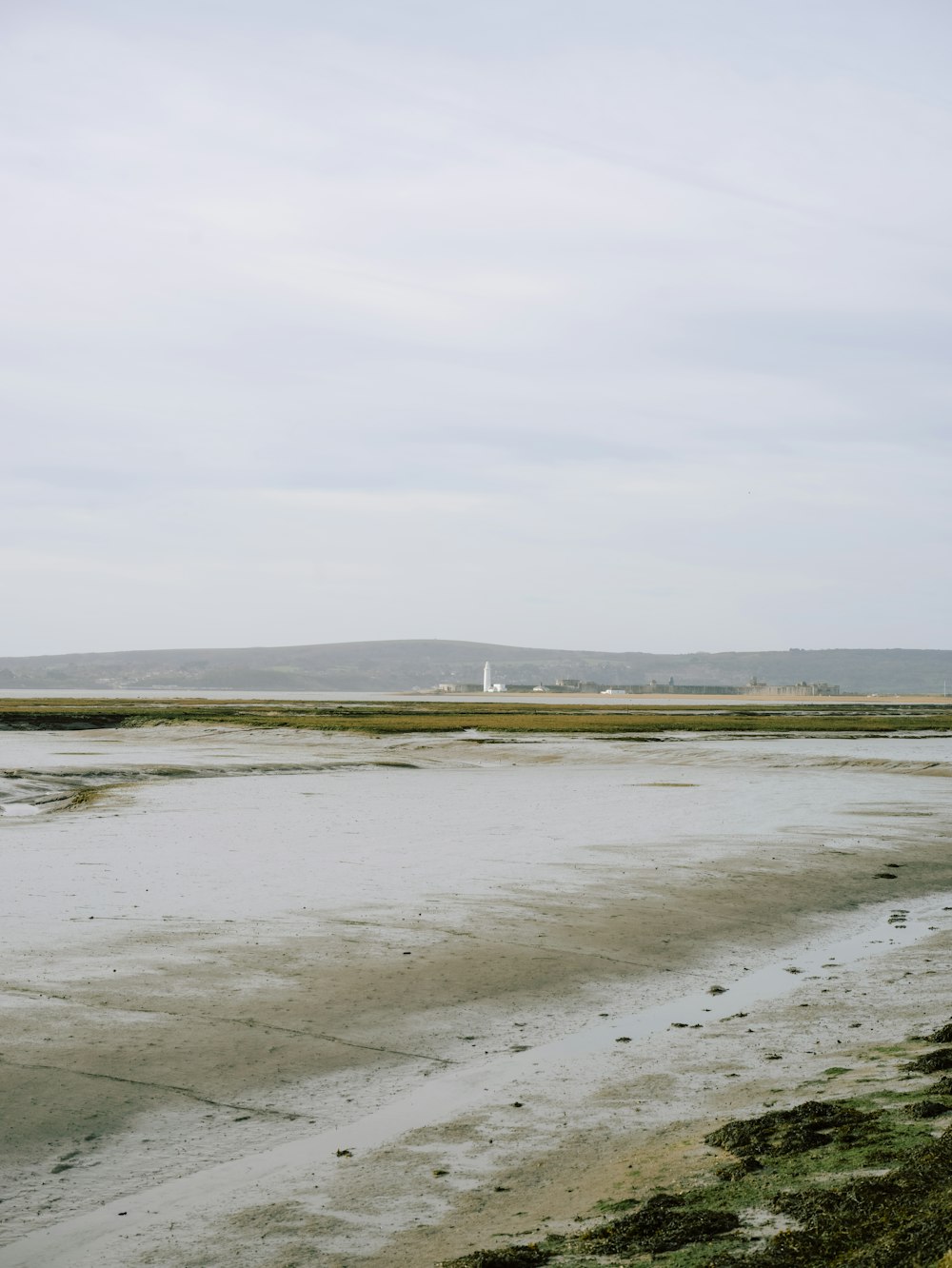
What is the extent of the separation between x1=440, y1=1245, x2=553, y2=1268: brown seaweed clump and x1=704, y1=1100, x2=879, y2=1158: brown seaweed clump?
68.8 inches

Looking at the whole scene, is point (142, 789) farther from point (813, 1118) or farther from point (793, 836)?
point (813, 1118)

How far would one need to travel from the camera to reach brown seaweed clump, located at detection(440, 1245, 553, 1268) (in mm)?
5832

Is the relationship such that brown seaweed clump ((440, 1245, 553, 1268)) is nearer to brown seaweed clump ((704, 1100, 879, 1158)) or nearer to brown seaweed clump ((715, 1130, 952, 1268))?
brown seaweed clump ((715, 1130, 952, 1268))

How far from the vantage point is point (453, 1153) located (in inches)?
303

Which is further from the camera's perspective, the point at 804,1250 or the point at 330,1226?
the point at 330,1226

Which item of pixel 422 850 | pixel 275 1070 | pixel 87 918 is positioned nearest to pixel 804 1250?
pixel 275 1070

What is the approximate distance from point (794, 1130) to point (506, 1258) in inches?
91.8

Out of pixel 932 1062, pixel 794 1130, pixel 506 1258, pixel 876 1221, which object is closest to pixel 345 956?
pixel 932 1062

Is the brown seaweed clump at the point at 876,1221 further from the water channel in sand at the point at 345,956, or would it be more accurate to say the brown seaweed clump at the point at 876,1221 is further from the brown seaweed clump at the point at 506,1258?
the water channel in sand at the point at 345,956

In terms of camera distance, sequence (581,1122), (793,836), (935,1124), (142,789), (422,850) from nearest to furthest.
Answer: (935,1124) → (581,1122) → (422,850) → (793,836) → (142,789)

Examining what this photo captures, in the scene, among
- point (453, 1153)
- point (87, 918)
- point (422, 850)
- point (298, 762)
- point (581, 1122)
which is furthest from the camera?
point (298, 762)

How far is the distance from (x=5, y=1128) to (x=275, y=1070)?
2.13 meters

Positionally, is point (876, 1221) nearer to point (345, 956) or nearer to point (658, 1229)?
point (658, 1229)

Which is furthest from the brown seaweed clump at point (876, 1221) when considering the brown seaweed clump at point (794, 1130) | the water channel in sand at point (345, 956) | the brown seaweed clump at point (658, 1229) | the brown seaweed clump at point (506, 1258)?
the water channel in sand at point (345, 956)
